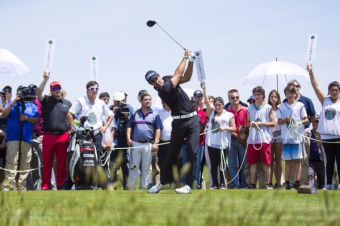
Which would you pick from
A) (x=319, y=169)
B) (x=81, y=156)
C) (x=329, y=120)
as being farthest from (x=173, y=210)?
(x=319, y=169)

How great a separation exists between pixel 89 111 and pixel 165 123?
6.99ft

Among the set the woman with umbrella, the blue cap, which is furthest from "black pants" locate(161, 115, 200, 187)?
the woman with umbrella

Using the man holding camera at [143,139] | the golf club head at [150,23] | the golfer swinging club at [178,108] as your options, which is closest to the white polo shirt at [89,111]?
the man holding camera at [143,139]

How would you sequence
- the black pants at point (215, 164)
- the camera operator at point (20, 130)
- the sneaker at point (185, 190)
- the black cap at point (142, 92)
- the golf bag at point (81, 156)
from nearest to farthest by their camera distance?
the sneaker at point (185, 190)
the golf bag at point (81, 156)
the camera operator at point (20, 130)
the black pants at point (215, 164)
the black cap at point (142, 92)

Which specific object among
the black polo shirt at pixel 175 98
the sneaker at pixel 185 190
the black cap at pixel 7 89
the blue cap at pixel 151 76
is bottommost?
the sneaker at pixel 185 190

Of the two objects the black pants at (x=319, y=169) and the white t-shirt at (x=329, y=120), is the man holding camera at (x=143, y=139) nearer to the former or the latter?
the black pants at (x=319, y=169)

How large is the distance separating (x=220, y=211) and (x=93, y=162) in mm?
12605

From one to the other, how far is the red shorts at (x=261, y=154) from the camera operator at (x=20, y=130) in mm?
4582

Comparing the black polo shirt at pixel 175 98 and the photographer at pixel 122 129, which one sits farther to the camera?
the photographer at pixel 122 129

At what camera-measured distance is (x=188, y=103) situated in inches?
495

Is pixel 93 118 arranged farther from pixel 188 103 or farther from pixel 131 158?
pixel 188 103

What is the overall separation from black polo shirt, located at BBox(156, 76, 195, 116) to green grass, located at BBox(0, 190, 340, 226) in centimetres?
212

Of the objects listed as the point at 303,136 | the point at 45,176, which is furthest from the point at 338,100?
the point at 45,176

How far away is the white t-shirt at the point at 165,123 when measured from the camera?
56.0 ft
